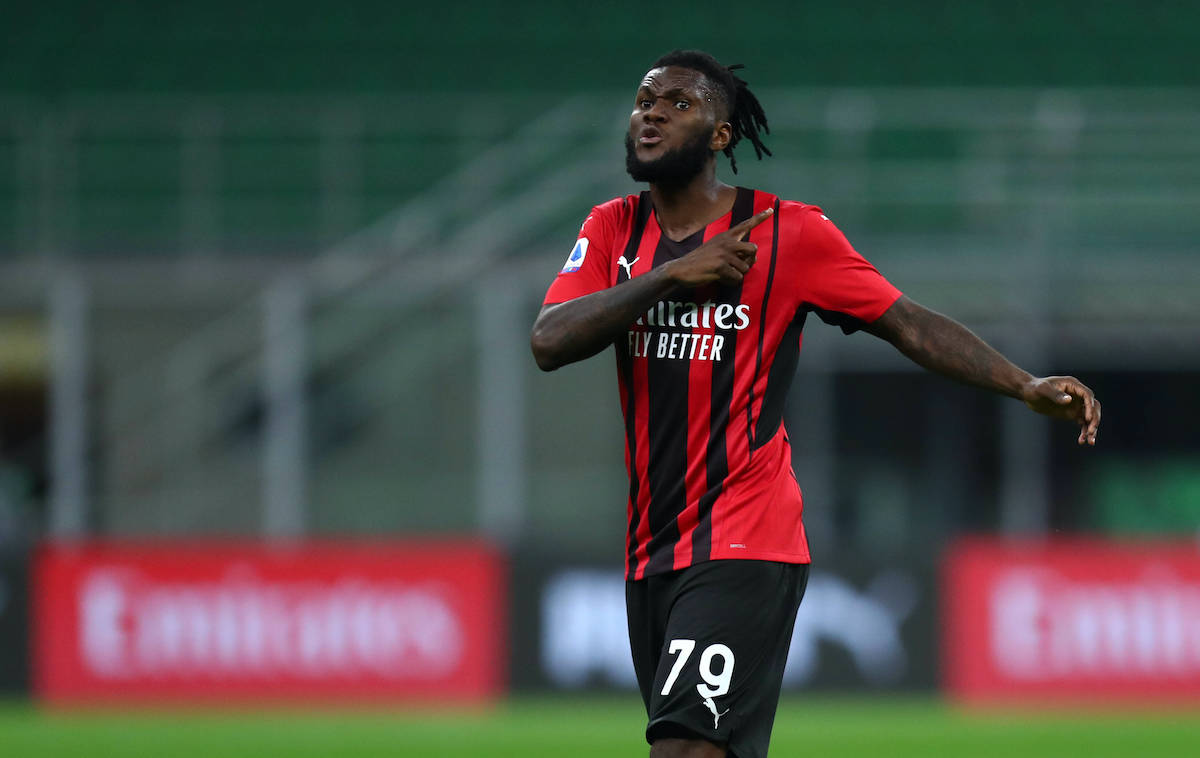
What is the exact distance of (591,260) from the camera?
13.6 feet

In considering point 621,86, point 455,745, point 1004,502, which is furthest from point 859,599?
point 621,86

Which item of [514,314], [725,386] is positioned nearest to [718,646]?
[725,386]

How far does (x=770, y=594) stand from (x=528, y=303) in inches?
357

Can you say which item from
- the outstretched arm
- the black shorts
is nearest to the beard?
the outstretched arm

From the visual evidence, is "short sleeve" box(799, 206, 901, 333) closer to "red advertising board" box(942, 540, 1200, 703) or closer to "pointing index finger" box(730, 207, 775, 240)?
"pointing index finger" box(730, 207, 775, 240)

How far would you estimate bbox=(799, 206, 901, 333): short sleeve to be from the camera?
408 centimetres

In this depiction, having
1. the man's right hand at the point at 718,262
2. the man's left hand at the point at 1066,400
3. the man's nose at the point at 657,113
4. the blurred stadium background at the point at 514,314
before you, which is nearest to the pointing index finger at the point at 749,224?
the man's right hand at the point at 718,262

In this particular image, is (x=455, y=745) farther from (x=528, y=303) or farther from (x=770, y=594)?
(x=770, y=594)

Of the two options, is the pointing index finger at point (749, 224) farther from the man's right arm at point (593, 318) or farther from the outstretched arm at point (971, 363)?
the outstretched arm at point (971, 363)

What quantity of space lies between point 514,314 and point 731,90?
8.77 metres

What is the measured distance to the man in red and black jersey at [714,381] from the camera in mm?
3930

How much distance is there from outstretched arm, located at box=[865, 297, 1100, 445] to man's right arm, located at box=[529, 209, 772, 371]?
399mm

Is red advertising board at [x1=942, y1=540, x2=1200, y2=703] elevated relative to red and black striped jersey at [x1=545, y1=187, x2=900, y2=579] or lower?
lower

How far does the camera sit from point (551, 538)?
444 inches
